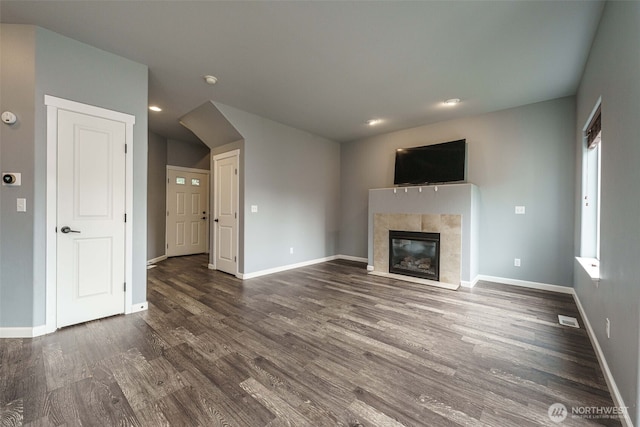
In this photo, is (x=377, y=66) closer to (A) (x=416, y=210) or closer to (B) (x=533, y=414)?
(A) (x=416, y=210)

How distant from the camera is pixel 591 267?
258 centimetres

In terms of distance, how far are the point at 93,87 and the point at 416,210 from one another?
4.43 m

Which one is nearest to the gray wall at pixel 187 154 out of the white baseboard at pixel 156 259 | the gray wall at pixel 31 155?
the white baseboard at pixel 156 259

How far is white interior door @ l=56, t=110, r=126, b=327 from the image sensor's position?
95.3 inches

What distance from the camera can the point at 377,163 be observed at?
546 cm

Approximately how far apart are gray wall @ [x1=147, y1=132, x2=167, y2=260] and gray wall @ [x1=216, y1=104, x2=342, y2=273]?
8.63 ft

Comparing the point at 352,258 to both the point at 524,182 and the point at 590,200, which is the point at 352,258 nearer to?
the point at 524,182

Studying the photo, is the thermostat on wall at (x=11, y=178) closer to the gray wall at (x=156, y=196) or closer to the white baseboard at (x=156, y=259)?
the gray wall at (x=156, y=196)

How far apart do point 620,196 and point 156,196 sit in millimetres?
6804

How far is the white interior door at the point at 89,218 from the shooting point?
2.42 meters

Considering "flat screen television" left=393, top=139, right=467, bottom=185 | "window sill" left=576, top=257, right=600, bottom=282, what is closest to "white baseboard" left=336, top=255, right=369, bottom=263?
"flat screen television" left=393, top=139, right=467, bottom=185

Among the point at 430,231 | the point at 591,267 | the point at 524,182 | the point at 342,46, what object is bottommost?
the point at 591,267

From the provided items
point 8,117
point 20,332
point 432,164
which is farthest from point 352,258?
point 8,117

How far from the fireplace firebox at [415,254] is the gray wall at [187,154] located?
16.7 feet
